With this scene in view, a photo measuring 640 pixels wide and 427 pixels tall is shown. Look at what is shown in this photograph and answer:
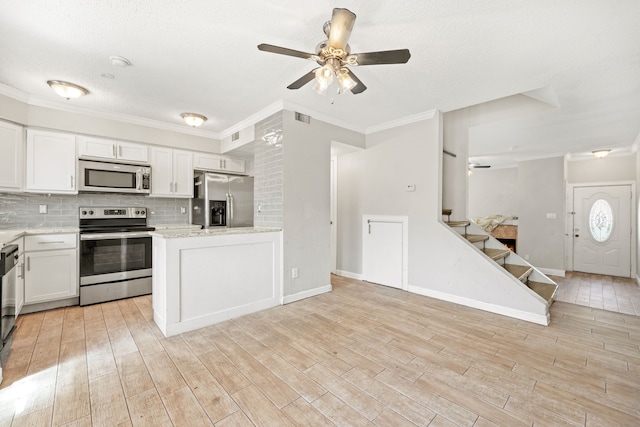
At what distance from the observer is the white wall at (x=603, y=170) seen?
5.43m

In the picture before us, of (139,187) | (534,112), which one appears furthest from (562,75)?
(139,187)

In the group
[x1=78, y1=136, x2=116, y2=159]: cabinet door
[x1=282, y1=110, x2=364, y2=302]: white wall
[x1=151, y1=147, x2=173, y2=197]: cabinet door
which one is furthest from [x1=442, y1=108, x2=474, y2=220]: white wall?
[x1=78, y1=136, x2=116, y2=159]: cabinet door

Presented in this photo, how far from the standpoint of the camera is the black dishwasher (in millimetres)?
2068

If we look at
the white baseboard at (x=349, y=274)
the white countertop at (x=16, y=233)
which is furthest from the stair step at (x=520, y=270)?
the white countertop at (x=16, y=233)

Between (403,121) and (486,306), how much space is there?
2.72m

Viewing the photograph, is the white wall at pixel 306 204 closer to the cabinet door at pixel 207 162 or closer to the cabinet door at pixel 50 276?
the cabinet door at pixel 207 162

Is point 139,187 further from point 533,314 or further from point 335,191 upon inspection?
point 533,314

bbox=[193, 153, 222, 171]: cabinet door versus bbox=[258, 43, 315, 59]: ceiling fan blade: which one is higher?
bbox=[258, 43, 315, 59]: ceiling fan blade

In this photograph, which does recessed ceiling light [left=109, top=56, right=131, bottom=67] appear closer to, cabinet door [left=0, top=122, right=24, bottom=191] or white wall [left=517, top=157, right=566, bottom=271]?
cabinet door [left=0, top=122, right=24, bottom=191]

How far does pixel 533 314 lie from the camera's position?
9.67 ft

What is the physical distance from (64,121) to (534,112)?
6090 millimetres

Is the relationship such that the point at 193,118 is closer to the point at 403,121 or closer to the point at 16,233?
the point at 16,233

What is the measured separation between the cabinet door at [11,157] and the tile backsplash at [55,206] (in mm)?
417

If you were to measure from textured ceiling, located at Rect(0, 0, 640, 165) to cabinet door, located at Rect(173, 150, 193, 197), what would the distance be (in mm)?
774
